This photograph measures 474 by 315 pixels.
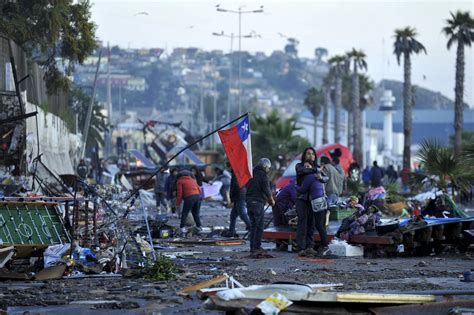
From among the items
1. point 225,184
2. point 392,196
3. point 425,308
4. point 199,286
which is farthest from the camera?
point 225,184

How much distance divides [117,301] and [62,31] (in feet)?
97.0

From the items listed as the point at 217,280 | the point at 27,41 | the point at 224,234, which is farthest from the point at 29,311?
the point at 27,41

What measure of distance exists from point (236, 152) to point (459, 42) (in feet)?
147

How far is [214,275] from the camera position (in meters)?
16.7

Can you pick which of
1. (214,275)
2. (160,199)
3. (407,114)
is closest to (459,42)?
(407,114)

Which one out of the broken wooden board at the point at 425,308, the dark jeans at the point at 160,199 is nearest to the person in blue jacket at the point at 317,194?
the broken wooden board at the point at 425,308

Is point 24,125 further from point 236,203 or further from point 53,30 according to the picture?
point 53,30

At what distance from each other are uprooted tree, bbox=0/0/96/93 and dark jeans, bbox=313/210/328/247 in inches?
744

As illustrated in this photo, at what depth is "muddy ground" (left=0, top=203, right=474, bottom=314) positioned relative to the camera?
13.4 metres

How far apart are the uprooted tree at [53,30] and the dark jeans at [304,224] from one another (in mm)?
18581

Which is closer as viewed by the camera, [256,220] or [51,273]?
[51,273]

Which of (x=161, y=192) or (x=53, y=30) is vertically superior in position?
(x=53, y=30)

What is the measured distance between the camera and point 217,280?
14336 mm

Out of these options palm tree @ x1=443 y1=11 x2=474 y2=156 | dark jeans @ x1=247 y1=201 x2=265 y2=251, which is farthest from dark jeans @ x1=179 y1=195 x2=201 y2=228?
palm tree @ x1=443 y1=11 x2=474 y2=156
